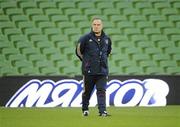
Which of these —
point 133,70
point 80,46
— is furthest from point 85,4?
point 80,46

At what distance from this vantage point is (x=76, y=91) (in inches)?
599

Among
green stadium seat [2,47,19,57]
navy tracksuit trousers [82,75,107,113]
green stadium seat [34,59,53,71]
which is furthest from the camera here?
green stadium seat [2,47,19,57]

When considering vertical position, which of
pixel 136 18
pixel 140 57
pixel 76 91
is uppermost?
pixel 136 18

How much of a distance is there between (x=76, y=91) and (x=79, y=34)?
114 inches

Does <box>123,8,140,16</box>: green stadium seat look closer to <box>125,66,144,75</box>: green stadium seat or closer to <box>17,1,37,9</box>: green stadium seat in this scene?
<box>125,66,144,75</box>: green stadium seat

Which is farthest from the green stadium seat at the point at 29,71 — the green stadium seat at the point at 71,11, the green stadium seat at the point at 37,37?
the green stadium seat at the point at 71,11

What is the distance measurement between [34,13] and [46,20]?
408 millimetres

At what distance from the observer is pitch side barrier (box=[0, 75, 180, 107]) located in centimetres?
1516

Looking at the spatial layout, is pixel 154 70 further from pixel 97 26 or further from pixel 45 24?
pixel 97 26

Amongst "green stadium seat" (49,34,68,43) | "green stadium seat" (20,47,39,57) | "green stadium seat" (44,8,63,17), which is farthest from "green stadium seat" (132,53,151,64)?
"green stadium seat" (20,47,39,57)

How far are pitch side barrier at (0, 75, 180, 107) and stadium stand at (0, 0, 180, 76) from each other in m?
1.56

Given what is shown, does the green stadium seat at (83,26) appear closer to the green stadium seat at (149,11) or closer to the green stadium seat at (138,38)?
the green stadium seat at (138,38)

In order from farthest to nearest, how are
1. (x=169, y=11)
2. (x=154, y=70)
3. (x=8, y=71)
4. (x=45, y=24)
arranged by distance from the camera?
(x=169, y=11), (x=45, y=24), (x=154, y=70), (x=8, y=71)

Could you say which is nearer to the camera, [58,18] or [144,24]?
[144,24]
